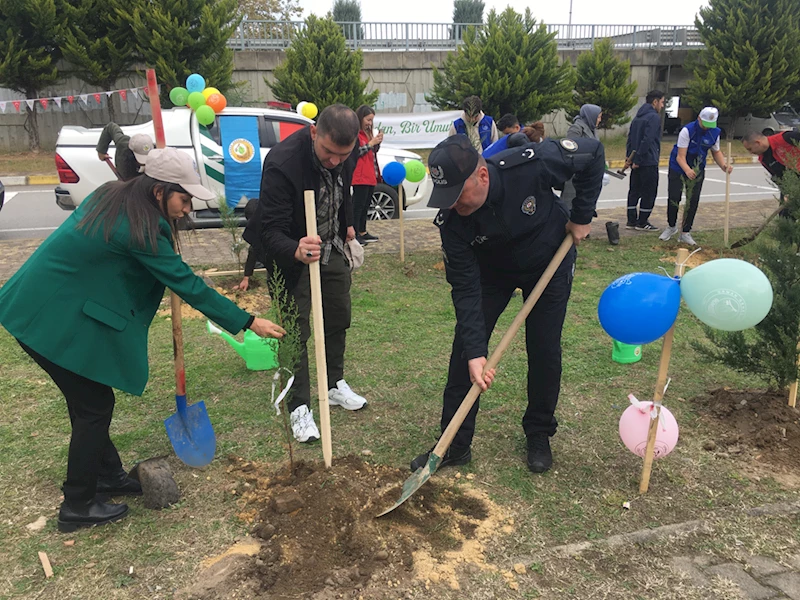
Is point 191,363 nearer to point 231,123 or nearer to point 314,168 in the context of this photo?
point 314,168

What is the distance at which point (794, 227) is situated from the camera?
368 cm

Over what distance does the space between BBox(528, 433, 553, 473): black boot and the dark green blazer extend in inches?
75.6

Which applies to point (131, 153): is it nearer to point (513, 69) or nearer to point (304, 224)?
point (304, 224)

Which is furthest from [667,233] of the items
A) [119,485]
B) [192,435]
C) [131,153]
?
[119,485]

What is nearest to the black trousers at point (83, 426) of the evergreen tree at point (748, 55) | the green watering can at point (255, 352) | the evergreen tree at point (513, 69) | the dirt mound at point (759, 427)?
the green watering can at point (255, 352)

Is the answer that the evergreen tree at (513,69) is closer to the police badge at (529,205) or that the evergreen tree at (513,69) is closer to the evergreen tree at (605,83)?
the evergreen tree at (605,83)

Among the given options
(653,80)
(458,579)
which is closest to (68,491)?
(458,579)

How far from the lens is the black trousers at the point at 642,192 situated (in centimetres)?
902

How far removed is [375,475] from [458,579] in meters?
0.83

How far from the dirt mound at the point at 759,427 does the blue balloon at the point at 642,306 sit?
3.95 ft

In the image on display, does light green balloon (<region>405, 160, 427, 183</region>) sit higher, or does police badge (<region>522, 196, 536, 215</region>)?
police badge (<region>522, 196, 536, 215</region>)

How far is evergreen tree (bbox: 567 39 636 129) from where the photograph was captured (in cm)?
1958

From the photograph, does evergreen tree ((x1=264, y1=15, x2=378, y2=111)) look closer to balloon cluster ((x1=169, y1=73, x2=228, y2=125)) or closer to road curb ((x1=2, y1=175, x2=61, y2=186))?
road curb ((x1=2, y1=175, x2=61, y2=186))

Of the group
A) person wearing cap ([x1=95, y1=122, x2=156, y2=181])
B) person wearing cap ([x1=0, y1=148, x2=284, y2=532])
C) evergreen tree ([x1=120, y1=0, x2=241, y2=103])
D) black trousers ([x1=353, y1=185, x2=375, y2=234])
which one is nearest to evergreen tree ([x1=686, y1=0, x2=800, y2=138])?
evergreen tree ([x1=120, y1=0, x2=241, y2=103])
